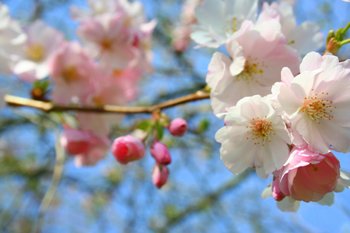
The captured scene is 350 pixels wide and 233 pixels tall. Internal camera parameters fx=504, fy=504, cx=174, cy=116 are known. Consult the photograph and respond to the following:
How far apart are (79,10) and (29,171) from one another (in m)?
2.66

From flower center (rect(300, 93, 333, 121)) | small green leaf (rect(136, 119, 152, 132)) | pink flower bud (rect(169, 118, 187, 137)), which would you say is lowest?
small green leaf (rect(136, 119, 152, 132))

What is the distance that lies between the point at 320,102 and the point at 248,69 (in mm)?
242

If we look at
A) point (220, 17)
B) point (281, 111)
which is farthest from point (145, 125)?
point (281, 111)

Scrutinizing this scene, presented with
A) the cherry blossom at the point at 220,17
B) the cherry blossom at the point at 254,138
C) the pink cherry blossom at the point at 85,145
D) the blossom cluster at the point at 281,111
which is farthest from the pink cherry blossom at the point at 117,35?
the cherry blossom at the point at 254,138

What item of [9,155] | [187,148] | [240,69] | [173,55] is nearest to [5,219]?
[9,155]

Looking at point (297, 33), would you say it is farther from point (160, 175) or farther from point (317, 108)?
point (160, 175)

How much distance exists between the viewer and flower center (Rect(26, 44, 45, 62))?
193 centimetres

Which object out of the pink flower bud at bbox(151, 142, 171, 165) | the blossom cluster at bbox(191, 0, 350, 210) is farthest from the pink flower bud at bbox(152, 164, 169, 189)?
the blossom cluster at bbox(191, 0, 350, 210)

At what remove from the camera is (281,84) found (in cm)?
89

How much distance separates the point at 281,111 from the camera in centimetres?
88

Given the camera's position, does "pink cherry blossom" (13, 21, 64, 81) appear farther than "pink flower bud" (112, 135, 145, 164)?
Yes

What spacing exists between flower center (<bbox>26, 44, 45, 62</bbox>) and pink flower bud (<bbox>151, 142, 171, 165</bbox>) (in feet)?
2.76

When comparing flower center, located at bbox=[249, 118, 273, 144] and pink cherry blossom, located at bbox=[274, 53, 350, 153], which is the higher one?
pink cherry blossom, located at bbox=[274, 53, 350, 153]

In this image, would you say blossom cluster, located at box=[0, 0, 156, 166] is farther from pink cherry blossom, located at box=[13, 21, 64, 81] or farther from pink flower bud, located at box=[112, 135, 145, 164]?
pink flower bud, located at box=[112, 135, 145, 164]
